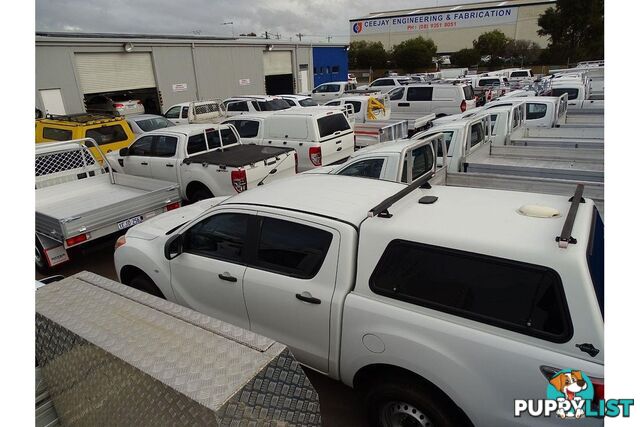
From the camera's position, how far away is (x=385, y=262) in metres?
2.71

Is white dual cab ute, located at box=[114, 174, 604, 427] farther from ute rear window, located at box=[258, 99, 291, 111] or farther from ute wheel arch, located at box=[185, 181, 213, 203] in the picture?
ute rear window, located at box=[258, 99, 291, 111]

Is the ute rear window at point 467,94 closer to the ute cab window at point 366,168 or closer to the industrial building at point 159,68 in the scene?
the ute cab window at point 366,168

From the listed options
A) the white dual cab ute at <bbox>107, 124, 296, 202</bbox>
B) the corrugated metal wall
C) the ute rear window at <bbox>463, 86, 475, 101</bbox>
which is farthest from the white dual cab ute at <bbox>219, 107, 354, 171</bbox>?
the corrugated metal wall

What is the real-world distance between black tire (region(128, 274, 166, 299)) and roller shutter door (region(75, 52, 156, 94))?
19185 mm

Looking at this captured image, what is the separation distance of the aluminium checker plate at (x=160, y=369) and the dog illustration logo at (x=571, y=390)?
1319 millimetres

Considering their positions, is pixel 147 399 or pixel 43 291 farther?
pixel 43 291

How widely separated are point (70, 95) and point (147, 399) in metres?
21.3

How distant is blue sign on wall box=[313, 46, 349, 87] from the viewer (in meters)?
34.2

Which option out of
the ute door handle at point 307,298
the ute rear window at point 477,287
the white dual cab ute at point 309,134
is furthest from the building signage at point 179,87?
the ute rear window at point 477,287

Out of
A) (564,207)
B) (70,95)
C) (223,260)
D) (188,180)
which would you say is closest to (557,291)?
(564,207)

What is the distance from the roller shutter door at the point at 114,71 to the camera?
1964cm

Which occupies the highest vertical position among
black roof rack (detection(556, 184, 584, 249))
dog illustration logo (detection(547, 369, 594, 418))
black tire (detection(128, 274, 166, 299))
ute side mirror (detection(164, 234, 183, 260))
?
black roof rack (detection(556, 184, 584, 249))

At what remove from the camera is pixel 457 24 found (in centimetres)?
7912

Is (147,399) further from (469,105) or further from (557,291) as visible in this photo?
(469,105)
